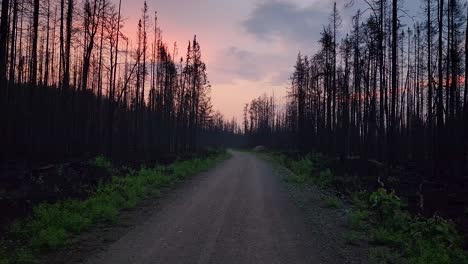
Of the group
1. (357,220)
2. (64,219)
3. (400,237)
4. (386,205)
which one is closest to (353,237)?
(400,237)

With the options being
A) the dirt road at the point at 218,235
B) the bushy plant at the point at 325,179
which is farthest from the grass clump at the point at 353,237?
the bushy plant at the point at 325,179

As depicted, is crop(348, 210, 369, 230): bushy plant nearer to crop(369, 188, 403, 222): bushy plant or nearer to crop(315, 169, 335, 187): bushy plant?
crop(369, 188, 403, 222): bushy plant

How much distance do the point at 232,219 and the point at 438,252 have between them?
184 inches

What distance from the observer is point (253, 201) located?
1326cm

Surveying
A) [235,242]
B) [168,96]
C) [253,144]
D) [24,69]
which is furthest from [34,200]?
[253,144]

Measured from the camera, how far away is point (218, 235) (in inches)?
325

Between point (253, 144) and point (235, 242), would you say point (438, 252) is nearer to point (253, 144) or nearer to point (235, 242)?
point (235, 242)

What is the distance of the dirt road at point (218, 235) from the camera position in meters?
6.71

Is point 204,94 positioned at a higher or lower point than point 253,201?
higher

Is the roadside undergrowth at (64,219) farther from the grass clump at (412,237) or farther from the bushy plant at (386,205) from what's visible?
the bushy plant at (386,205)

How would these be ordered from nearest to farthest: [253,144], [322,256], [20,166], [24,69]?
[322,256], [20,166], [24,69], [253,144]

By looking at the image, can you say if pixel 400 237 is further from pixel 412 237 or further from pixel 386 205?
pixel 386 205

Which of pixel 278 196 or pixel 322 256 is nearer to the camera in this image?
pixel 322 256

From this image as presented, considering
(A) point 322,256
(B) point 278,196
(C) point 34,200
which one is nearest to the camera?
(A) point 322,256
